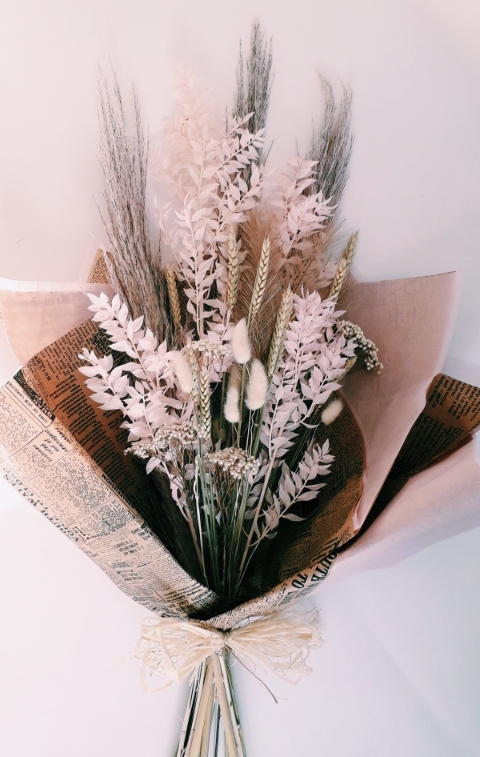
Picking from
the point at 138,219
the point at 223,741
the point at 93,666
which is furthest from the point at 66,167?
the point at 223,741

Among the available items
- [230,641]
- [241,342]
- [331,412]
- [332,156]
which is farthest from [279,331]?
[230,641]

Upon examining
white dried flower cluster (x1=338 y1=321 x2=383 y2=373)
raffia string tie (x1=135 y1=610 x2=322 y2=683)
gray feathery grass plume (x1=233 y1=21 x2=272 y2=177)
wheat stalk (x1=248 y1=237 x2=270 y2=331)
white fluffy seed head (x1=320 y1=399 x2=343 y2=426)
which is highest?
gray feathery grass plume (x1=233 y1=21 x2=272 y2=177)

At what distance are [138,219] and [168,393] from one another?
0.22m

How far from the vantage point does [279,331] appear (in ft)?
1.87

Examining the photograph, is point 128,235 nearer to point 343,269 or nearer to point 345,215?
point 343,269

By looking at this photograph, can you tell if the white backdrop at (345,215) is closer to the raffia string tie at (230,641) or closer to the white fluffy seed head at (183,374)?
the raffia string tie at (230,641)

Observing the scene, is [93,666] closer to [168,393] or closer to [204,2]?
[168,393]

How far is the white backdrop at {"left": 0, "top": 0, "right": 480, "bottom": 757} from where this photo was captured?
0.78 metres

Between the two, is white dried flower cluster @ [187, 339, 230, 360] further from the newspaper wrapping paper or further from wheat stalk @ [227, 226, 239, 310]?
the newspaper wrapping paper

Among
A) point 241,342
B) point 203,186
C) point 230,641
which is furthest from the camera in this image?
point 230,641

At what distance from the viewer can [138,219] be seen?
60 centimetres

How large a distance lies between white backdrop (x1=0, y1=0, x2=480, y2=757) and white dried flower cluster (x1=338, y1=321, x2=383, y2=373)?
19cm

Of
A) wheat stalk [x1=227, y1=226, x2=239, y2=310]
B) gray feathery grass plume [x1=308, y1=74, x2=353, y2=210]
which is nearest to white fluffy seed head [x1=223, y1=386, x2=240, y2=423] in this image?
wheat stalk [x1=227, y1=226, x2=239, y2=310]

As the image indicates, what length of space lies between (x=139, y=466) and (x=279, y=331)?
312 mm
